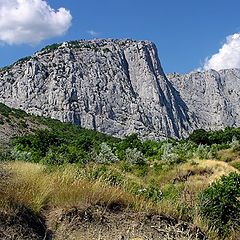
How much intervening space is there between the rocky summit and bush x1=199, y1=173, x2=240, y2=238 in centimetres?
10837

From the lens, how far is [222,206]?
30.9ft

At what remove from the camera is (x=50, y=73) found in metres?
126

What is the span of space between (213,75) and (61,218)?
168173 millimetres

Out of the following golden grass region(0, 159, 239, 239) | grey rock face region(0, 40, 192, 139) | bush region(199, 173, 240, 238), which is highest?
grey rock face region(0, 40, 192, 139)

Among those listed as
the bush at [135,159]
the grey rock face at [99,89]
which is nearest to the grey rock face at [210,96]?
the grey rock face at [99,89]

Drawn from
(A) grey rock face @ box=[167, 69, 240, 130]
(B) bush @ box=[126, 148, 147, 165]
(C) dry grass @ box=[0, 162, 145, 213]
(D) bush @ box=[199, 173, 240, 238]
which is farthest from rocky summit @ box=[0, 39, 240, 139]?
(C) dry grass @ box=[0, 162, 145, 213]

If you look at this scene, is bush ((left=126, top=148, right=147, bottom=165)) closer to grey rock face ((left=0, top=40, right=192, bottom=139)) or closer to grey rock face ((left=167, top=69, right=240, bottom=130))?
grey rock face ((left=0, top=40, right=192, bottom=139))

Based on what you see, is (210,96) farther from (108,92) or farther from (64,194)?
(64,194)

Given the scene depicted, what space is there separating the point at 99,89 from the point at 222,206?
121951 millimetres

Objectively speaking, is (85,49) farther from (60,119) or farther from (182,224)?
(182,224)

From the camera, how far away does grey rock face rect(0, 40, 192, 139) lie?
12175cm

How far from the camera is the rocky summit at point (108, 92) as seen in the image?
121750 millimetres

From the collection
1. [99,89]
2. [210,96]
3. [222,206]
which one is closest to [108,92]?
[99,89]

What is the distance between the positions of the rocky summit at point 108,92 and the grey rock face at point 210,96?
353mm
